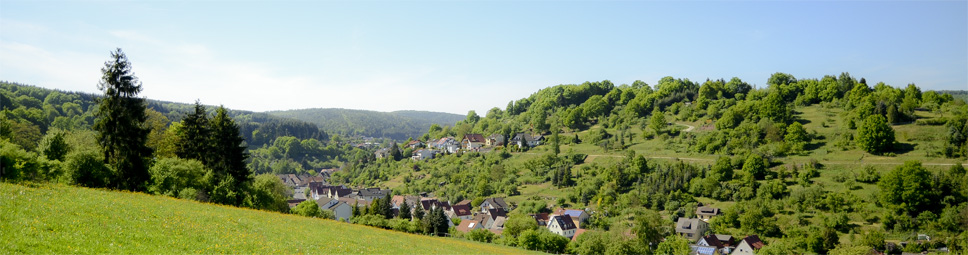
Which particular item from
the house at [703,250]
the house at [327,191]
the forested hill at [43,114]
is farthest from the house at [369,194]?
the house at [703,250]

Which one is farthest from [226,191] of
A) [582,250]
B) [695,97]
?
[695,97]

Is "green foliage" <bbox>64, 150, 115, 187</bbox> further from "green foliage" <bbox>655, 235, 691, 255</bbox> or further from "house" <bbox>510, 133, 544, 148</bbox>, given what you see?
"house" <bbox>510, 133, 544, 148</bbox>

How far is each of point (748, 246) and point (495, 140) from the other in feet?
262

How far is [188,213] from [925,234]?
219ft

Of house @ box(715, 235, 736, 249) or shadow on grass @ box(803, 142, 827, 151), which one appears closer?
house @ box(715, 235, 736, 249)

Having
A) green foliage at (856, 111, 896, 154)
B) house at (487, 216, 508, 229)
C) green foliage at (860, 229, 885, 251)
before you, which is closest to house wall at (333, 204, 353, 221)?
house at (487, 216, 508, 229)

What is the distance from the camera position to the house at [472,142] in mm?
127787

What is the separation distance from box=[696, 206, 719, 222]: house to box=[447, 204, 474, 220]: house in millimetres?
33297

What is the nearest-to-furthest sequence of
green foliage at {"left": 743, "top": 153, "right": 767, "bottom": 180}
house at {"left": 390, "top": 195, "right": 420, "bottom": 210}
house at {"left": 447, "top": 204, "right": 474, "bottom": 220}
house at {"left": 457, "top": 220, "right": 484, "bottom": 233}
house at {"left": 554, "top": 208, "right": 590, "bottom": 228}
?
1. house at {"left": 554, "top": 208, "right": 590, "bottom": 228}
2. house at {"left": 457, "top": 220, "right": 484, "bottom": 233}
3. green foliage at {"left": 743, "top": 153, "right": 767, "bottom": 180}
4. house at {"left": 447, "top": 204, "right": 474, "bottom": 220}
5. house at {"left": 390, "top": 195, "right": 420, "bottom": 210}

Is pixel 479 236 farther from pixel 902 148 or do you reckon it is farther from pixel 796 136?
pixel 902 148

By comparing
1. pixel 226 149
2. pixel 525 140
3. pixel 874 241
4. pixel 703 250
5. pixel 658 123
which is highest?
pixel 658 123

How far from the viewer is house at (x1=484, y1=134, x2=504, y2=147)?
126 meters

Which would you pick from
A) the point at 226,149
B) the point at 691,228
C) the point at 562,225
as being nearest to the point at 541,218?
the point at 562,225

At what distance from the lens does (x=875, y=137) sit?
72.8 m
